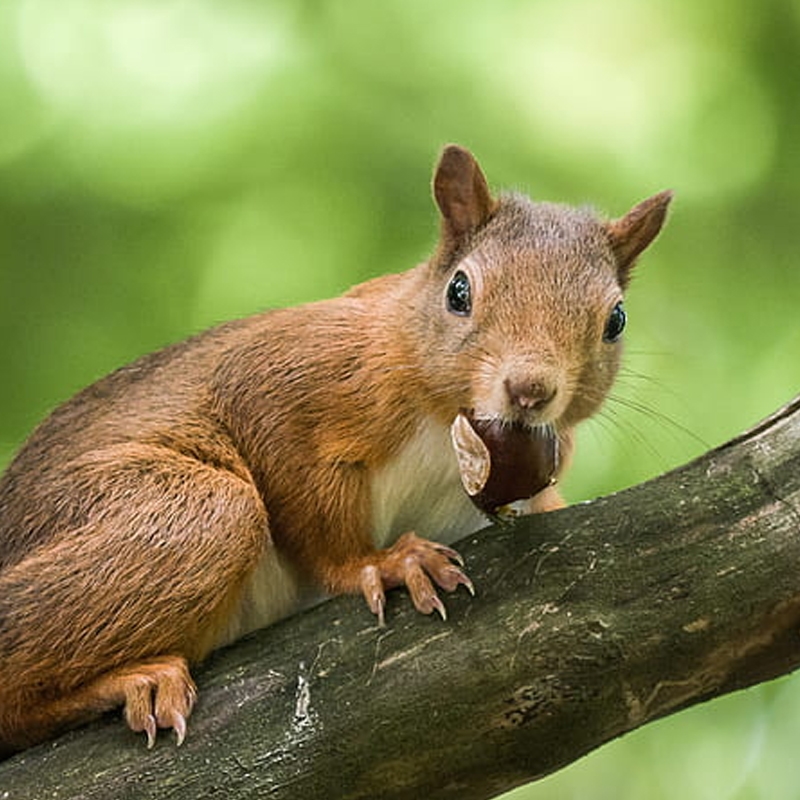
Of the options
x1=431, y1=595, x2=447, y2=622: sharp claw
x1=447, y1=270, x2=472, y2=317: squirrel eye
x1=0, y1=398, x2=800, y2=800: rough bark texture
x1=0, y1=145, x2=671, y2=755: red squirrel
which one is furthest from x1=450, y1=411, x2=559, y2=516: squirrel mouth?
x1=447, y1=270, x2=472, y2=317: squirrel eye

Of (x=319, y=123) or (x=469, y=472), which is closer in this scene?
(x=469, y=472)

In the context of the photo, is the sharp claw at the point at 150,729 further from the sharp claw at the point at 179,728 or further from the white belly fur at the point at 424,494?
the white belly fur at the point at 424,494

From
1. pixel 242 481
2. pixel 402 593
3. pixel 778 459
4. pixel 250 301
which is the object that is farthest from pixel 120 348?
pixel 778 459

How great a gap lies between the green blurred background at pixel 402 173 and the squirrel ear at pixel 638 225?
3.23 feet

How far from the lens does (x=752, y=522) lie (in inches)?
136

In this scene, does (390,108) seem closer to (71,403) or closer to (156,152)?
(156,152)

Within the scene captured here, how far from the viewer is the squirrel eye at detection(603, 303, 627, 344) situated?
3.73 metres

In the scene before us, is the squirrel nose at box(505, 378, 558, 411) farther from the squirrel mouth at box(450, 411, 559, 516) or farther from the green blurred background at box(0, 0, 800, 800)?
the green blurred background at box(0, 0, 800, 800)

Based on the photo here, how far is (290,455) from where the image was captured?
3.83m

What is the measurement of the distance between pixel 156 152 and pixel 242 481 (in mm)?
1827

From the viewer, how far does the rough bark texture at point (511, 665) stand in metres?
3.27

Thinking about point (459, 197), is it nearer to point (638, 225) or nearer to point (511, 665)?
point (638, 225)

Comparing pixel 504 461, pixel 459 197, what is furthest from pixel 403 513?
pixel 459 197

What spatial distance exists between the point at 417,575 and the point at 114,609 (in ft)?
2.14
